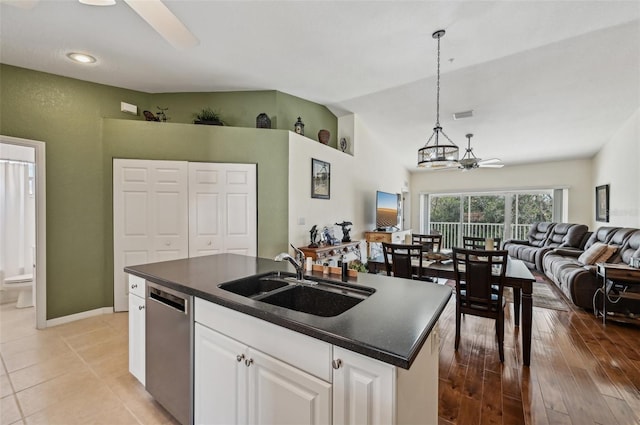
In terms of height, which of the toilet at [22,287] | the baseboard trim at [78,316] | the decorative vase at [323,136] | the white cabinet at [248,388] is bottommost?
the baseboard trim at [78,316]

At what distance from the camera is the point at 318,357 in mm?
1021

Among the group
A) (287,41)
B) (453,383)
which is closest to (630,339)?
(453,383)

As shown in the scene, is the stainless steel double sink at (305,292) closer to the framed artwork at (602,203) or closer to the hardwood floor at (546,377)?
the hardwood floor at (546,377)

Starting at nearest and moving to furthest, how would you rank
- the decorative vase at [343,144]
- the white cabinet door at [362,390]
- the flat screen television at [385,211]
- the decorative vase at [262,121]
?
the white cabinet door at [362,390]
the decorative vase at [262,121]
the decorative vase at [343,144]
the flat screen television at [385,211]

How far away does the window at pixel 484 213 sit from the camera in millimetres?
7496

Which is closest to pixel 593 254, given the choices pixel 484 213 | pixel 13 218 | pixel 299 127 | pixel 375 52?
pixel 484 213

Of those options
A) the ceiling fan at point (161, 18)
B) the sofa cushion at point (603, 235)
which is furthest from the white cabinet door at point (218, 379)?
the sofa cushion at point (603, 235)

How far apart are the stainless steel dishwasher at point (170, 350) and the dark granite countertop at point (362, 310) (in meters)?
0.11

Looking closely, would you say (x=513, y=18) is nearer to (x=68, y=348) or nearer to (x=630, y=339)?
(x=630, y=339)

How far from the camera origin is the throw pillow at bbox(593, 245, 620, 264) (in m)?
3.98

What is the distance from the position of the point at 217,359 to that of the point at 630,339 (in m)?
3.94

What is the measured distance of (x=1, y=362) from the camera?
2.33 metres

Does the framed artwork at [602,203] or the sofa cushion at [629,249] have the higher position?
the framed artwork at [602,203]

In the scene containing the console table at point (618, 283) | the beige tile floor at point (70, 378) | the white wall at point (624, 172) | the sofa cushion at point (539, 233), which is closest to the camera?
the beige tile floor at point (70, 378)
